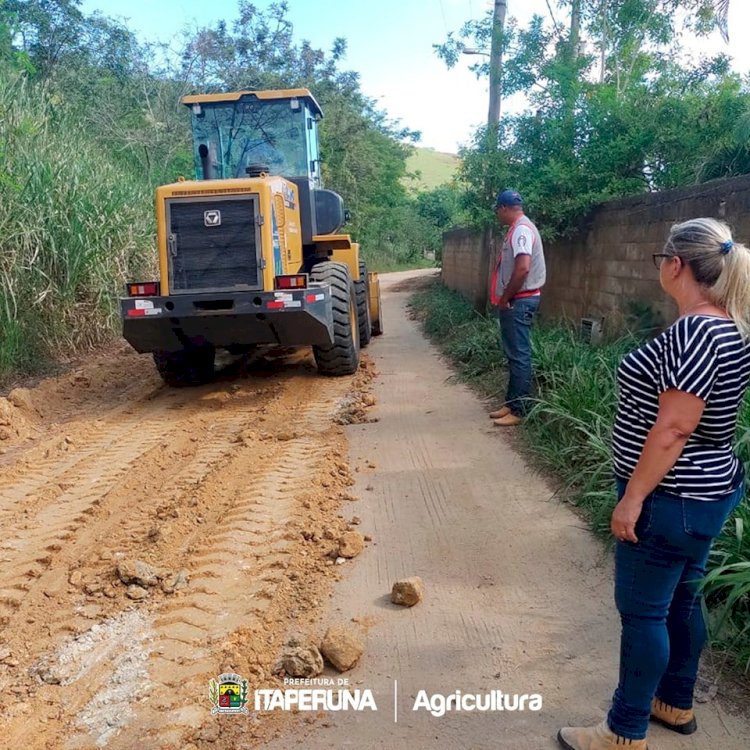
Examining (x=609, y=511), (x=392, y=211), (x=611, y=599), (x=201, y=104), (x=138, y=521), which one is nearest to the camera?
(x=611, y=599)

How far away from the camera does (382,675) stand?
2652 millimetres

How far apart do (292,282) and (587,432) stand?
3.26 metres

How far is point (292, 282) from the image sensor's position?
662 cm

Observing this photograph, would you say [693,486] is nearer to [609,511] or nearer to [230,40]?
[609,511]

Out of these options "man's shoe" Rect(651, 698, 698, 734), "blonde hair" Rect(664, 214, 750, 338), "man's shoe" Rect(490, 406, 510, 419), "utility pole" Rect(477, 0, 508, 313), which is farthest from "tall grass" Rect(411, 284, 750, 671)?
"utility pole" Rect(477, 0, 508, 313)

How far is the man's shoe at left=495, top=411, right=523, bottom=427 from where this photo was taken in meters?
5.68

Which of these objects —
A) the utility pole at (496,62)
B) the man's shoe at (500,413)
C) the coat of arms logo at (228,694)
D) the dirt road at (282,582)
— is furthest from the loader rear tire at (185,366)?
the coat of arms logo at (228,694)

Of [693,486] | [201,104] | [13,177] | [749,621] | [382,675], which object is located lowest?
[382,675]

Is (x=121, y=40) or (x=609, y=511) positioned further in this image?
(x=121, y=40)

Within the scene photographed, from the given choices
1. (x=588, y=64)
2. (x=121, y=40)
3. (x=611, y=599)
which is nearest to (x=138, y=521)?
(x=611, y=599)

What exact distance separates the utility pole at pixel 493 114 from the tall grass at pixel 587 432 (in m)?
2.35

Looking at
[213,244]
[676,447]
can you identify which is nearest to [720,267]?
[676,447]

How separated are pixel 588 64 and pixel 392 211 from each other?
88.3ft

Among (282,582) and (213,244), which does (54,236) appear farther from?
(282,582)
